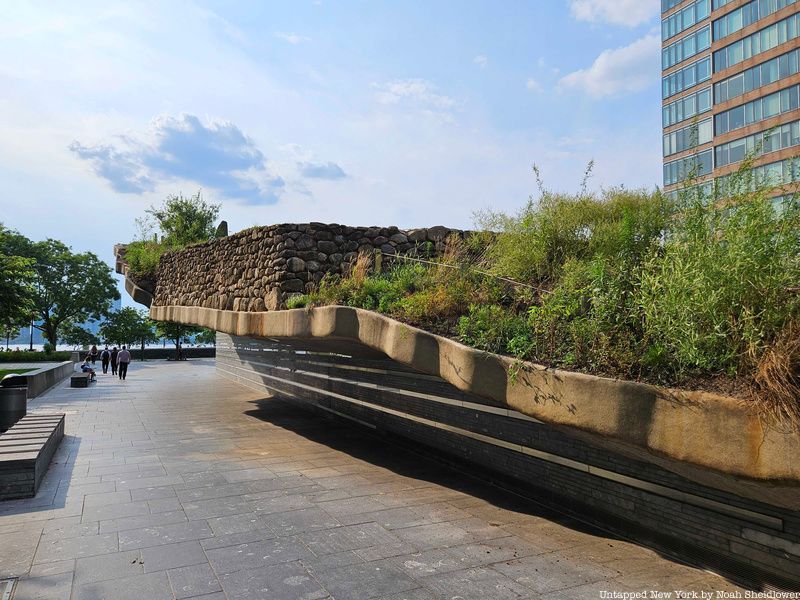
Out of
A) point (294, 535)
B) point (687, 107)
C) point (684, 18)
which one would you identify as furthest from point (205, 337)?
point (294, 535)

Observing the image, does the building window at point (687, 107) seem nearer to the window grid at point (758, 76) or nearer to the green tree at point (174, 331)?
the window grid at point (758, 76)

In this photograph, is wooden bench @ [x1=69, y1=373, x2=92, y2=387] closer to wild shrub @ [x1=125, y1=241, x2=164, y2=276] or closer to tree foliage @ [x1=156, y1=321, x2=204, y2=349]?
wild shrub @ [x1=125, y1=241, x2=164, y2=276]

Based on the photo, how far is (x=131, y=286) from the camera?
21078mm

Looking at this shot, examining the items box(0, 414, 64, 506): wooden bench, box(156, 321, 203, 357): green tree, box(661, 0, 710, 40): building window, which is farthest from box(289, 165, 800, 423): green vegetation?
box(661, 0, 710, 40): building window

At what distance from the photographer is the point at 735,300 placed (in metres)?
4.30

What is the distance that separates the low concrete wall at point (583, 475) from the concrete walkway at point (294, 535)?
0.23 m

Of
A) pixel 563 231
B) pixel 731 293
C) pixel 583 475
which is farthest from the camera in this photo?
pixel 563 231

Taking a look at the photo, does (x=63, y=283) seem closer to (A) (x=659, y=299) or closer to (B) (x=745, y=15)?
(A) (x=659, y=299)

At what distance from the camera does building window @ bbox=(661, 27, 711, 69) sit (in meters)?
44.0

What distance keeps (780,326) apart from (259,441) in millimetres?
8248

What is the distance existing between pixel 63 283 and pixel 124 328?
587 cm

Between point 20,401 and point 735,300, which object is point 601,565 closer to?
point 735,300

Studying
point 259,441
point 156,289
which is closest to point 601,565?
point 259,441

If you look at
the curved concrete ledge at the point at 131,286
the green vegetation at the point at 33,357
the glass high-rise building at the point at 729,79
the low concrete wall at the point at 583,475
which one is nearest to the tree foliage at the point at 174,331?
the green vegetation at the point at 33,357
